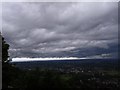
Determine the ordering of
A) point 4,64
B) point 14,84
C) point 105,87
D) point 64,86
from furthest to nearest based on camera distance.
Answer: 1. point 105,87
2. point 4,64
3. point 14,84
4. point 64,86

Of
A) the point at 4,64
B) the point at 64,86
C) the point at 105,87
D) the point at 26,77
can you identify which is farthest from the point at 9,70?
the point at 105,87

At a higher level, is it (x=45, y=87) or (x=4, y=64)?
(x=4, y=64)

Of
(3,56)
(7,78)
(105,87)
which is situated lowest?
(105,87)

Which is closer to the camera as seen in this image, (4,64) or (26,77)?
(26,77)

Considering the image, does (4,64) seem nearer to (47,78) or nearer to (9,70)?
(9,70)

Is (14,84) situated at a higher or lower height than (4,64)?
lower

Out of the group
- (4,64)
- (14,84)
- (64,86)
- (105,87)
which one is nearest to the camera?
(64,86)

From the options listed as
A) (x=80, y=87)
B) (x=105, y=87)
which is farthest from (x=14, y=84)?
(x=105, y=87)

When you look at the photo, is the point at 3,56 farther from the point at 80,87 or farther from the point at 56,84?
the point at 80,87

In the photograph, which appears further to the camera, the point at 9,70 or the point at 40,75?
the point at 9,70
